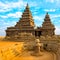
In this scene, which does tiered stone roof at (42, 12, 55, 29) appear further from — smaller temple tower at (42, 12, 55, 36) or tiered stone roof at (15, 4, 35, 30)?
tiered stone roof at (15, 4, 35, 30)

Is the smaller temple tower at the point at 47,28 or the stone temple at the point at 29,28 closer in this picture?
the smaller temple tower at the point at 47,28

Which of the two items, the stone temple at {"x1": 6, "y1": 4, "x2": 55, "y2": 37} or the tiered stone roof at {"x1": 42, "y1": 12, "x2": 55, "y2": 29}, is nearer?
the stone temple at {"x1": 6, "y1": 4, "x2": 55, "y2": 37}

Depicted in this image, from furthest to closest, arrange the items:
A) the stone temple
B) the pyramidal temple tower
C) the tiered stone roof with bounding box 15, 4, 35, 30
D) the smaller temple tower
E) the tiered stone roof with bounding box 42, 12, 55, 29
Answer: the tiered stone roof with bounding box 15, 4, 35, 30 < the tiered stone roof with bounding box 42, 12, 55, 29 < the pyramidal temple tower < the stone temple < the smaller temple tower

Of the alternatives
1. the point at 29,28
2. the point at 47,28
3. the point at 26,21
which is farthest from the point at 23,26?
the point at 47,28

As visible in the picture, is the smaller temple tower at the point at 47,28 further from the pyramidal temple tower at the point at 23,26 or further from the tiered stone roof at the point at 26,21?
the tiered stone roof at the point at 26,21

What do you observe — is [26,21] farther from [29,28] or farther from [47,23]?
[47,23]

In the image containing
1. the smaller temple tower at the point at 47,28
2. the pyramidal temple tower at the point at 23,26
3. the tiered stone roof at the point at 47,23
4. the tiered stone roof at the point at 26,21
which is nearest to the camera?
the smaller temple tower at the point at 47,28

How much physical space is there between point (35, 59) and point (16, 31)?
24.8 meters

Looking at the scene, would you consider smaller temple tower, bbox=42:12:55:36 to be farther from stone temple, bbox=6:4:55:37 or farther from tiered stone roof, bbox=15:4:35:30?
tiered stone roof, bbox=15:4:35:30

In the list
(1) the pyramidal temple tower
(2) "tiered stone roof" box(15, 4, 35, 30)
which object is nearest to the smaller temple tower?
(1) the pyramidal temple tower

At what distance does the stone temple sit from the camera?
4167 cm

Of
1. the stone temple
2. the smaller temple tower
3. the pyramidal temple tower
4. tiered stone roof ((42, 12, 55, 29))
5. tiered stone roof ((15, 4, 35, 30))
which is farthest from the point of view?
tiered stone roof ((15, 4, 35, 30))

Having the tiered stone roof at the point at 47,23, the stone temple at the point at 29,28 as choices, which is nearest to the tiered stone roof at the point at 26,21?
the stone temple at the point at 29,28

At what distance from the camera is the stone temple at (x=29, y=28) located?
41672mm
